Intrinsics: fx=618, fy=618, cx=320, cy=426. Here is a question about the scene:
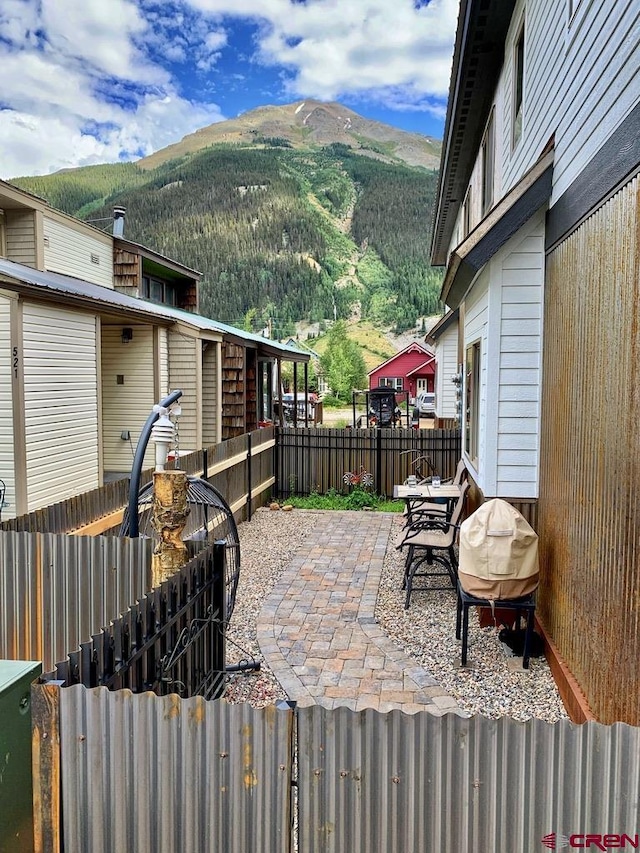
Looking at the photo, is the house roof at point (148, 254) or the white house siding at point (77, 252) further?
the house roof at point (148, 254)

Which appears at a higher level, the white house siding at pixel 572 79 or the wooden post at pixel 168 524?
the white house siding at pixel 572 79

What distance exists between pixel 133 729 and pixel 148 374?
33.0 feet

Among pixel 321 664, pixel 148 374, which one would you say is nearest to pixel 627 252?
pixel 321 664

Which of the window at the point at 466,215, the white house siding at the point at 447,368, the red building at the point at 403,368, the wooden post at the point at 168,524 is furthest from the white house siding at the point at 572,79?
the red building at the point at 403,368

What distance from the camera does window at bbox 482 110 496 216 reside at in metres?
7.95


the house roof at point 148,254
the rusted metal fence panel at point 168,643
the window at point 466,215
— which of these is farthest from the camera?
the house roof at point 148,254

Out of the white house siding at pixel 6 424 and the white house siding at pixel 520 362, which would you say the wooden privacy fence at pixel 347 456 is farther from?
the white house siding at pixel 520 362

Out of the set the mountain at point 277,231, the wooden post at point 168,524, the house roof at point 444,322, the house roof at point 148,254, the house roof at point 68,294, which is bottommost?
the wooden post at point 168,524

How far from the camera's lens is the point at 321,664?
5.01m

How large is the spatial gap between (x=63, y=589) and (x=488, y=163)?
747 cm

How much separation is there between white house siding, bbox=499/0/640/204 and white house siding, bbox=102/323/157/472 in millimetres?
7621

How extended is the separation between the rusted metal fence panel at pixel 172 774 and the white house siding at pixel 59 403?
5.95 metres

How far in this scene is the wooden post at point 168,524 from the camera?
3.90 metres

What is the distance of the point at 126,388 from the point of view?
11664mm
